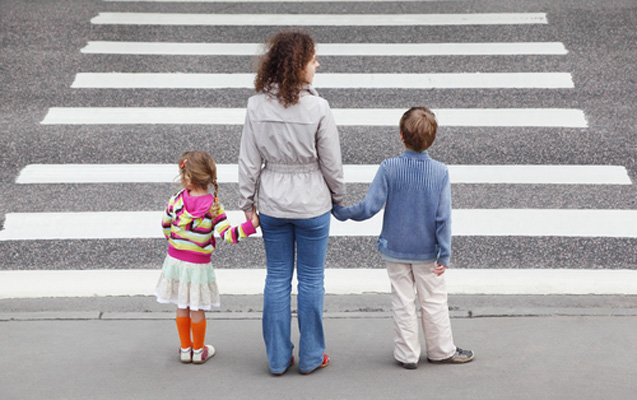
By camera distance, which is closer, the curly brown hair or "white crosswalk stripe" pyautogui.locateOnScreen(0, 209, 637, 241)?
the curly brown hair

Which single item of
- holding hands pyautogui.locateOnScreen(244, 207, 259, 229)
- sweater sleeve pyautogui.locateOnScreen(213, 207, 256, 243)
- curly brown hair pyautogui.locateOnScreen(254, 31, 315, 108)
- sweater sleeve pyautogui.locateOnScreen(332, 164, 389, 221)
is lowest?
sweater sleeve pyautogui.locateOnScreen(213, 207, 256, 243)

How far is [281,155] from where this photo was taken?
4164 mm

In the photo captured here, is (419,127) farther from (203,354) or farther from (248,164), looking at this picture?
(203,354)

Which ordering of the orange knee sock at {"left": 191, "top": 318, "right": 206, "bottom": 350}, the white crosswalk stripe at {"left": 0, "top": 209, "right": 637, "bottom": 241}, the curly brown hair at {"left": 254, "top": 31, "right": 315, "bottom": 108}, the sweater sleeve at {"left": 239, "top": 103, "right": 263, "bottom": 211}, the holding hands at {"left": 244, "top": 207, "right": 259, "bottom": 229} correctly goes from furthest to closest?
the white crosswalk stripe at {"left": 0, "top": 209, "right": 637, "bottom": 241}, the orange knee sock at {"left": 191, "top": 318, "right": 206, "bottom": 350}, the holding hands at {"left": 244, "top": 207, "right": 259, "bottom": 229}, the sweater sleeve at {"left": 239, "top": 103, "right": 263, "bottom": 211}, the curly brown hair at {"left": 254, "top": 31, "right": 315, "bottom": 108}

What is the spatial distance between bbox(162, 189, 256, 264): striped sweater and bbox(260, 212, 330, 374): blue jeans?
0.23 meters

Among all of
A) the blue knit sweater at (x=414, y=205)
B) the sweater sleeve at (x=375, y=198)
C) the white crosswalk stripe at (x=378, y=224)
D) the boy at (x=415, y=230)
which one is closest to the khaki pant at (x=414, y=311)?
the boy at (x=415, y=230)

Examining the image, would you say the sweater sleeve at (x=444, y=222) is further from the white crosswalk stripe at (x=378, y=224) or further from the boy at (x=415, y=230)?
the white crosswalk stripe at (x=378, y=224)

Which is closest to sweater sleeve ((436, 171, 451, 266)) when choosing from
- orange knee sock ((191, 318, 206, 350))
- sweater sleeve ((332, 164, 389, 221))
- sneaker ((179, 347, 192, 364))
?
sweater sleeve ((332, 164, 389, 221))

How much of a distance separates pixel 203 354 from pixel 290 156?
1378 millimetres

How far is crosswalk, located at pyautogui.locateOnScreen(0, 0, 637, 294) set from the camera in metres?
6.94

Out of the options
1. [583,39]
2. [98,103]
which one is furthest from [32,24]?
[583,39]

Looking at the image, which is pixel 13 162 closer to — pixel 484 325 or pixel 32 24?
pixel 32 24

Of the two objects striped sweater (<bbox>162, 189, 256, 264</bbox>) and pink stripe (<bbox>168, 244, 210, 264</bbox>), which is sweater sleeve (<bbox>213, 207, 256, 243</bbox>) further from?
pink stripe (<bbox>168, 244, 210, 264</bbox>)

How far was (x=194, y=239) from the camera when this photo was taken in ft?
14.4
